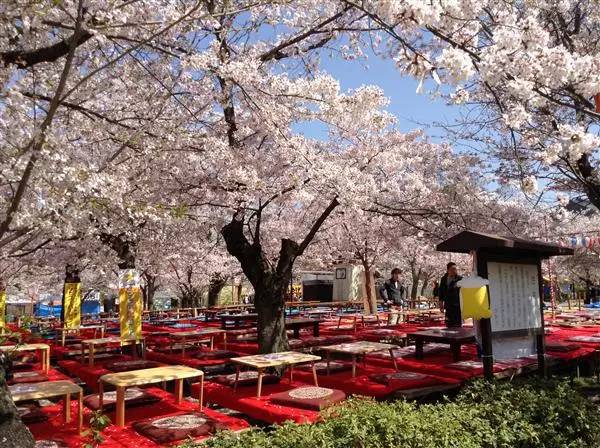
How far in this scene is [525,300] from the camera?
7.25m

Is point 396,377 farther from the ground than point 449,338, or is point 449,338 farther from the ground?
point 449,338

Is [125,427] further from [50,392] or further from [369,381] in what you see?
[369,381]

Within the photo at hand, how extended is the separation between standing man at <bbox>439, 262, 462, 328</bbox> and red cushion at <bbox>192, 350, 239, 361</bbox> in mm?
4864

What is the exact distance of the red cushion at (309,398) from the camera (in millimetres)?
5777

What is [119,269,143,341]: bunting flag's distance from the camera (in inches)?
345

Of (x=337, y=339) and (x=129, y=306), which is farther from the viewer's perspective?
(x=337, y=339)

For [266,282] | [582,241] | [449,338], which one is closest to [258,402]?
[266,282]

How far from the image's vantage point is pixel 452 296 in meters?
11.2

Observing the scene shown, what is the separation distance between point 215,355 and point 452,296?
5.31 metres

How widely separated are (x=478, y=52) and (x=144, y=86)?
19.9ft

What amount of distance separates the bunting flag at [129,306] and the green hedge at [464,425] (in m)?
5.14

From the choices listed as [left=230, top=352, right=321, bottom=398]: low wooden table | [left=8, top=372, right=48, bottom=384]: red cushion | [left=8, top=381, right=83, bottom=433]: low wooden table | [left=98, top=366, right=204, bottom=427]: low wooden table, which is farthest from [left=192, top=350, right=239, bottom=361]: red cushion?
[left=8, top=381, right=83, bottom=433]: low wooden table

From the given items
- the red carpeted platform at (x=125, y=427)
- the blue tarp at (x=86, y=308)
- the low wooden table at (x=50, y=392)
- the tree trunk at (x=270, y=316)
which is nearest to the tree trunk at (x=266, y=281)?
the tree trunk at (x=270, y=316)

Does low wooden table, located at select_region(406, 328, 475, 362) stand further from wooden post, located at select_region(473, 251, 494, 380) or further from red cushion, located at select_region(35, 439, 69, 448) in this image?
red cushion, located at select_region(35, 439, 69, 448)
